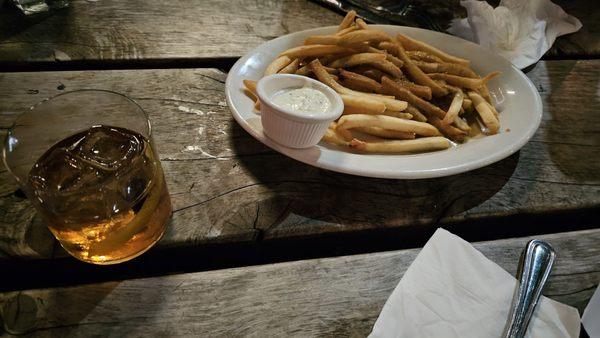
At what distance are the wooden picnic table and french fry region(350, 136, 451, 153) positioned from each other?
11 centimetres

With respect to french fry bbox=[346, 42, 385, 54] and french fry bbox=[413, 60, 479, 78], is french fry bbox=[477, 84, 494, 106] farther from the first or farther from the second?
french fry bbox=[346, 42, 385, 54]

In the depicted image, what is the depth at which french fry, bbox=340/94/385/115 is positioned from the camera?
1318 mm

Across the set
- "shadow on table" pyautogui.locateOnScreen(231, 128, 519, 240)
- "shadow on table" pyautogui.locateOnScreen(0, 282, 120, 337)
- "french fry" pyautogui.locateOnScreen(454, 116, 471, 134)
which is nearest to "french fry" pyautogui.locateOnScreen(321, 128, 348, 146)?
"shadow on table" pyautogui.locateOnScreen(231, 128, 519, 240)

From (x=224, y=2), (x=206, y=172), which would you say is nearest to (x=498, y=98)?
(x=206, y=172)

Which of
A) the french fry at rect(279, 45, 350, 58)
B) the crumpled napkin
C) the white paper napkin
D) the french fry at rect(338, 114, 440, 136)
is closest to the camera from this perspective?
the white paper napkin

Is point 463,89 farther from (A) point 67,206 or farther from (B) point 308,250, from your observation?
(A) point 67,206

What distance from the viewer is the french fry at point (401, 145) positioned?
4.29ft

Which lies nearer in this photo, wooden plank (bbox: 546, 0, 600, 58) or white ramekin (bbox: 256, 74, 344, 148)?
white ramekin (bbox: 256, 74, 344, 148)

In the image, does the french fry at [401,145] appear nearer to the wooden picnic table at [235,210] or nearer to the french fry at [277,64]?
the wooden picnic table at [235,210]

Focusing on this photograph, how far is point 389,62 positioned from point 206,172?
0.77m

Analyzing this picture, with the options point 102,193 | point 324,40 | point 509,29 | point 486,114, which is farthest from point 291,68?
point 509,29

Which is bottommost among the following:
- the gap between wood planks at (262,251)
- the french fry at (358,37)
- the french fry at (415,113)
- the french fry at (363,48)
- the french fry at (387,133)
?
the gap between wood planks at (262,251)

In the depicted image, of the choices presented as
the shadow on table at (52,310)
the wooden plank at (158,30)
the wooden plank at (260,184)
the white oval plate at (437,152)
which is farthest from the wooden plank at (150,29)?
the shadow on table at (52,310)

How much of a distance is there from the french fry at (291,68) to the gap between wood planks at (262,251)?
636mm
